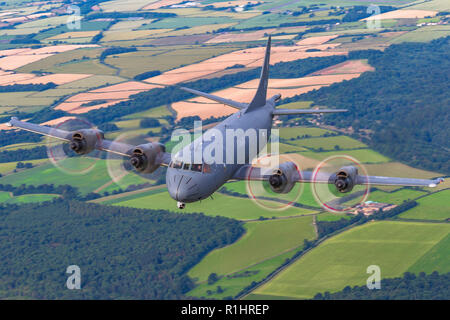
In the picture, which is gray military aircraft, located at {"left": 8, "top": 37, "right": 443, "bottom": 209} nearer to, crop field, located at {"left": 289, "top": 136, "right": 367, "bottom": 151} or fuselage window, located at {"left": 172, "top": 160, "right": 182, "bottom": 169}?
fuselage window, located at {"left": 172, "top": 160, "right": 182, "bottom": 169}

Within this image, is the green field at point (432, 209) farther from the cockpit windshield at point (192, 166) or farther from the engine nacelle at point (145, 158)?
the cockpit windshield at point (192, 166)

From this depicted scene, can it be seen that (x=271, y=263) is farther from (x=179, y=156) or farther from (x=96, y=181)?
(x=179, y=156)

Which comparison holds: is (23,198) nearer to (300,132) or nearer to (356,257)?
(300,132)
